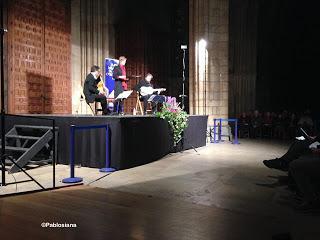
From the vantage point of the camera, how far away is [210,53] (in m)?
10.4

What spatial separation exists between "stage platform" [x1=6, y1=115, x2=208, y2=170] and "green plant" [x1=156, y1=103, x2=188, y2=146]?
1.36 ft

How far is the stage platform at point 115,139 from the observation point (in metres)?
5.49

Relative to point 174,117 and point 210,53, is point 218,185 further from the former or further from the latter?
point 210,53

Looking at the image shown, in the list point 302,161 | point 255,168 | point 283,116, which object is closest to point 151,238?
point 302,161

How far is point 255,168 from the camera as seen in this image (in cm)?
593

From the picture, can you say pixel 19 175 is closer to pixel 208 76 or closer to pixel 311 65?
pixel 208 76

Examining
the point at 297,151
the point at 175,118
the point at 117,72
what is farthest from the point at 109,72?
the point at 297,151

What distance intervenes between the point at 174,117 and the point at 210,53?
3854mm

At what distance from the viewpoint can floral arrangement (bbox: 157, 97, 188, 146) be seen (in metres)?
7.11

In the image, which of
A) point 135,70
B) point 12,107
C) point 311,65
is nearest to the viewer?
point 12,107

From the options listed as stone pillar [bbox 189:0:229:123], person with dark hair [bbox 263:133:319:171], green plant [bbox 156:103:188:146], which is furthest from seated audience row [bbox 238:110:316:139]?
person with dark hair [bbox 263:133:319:171]

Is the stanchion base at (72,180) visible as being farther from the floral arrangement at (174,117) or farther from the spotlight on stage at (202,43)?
the spotlight on stage at (202,43)

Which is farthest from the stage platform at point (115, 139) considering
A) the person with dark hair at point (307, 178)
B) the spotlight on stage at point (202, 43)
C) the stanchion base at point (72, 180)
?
the spotlight on stage at point (202, 43)

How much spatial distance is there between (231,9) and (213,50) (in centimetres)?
478
